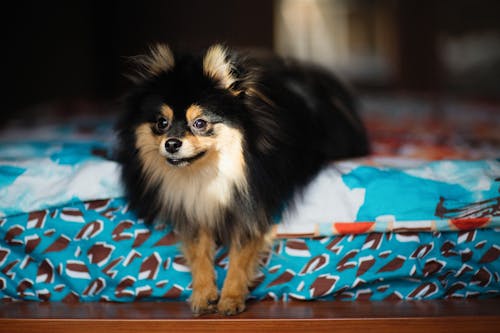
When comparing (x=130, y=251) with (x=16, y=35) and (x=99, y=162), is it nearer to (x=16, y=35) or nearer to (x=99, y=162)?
(x=99, y=162)

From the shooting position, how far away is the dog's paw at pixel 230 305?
127 centimetres

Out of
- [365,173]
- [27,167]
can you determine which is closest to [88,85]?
[27,167]

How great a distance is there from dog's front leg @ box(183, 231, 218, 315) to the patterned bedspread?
0.17 ft

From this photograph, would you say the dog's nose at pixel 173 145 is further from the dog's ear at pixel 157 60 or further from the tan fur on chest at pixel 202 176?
the dog's ear at pixel 157 60

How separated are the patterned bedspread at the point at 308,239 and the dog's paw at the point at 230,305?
4.8 inches

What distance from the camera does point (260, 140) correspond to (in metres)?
1.38

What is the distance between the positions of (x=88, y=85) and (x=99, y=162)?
195 inches

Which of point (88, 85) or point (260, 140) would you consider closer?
point (260, 140)

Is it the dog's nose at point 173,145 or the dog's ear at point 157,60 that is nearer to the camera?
the dog's nose at point 173,145

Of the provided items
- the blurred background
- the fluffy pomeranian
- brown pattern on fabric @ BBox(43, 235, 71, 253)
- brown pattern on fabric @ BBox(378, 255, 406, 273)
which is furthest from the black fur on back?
→ the blurred background

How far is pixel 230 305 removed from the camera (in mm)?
1282

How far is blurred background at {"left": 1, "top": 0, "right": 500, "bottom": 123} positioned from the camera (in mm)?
5430

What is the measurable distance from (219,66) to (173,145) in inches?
10.7

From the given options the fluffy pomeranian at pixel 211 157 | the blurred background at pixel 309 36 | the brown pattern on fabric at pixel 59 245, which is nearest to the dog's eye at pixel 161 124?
the fluffy pomeranian at pixel 211 157
